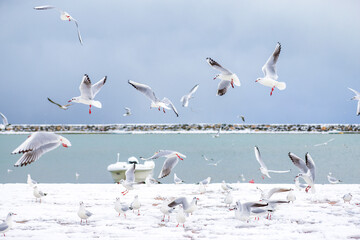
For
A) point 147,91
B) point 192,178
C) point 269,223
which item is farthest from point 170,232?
point 192,178

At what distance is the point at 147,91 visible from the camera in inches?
274

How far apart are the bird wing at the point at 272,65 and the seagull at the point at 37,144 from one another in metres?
3.42

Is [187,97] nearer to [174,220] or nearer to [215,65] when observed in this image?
[215,65]

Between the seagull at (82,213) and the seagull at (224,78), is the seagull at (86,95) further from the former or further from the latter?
the seagull at (224,78)

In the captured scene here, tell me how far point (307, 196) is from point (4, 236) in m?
5.73

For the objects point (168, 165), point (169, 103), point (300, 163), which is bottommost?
point (168, 165)

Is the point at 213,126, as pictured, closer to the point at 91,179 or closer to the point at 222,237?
the point at 91,179

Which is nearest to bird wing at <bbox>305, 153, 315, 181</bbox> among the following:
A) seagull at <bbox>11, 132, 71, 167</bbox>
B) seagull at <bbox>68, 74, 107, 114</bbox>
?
seagull at <bbox>68, 74, 107, 114</bbox>

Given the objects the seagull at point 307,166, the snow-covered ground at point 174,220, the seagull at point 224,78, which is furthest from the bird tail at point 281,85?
the snow-covered ground at point 174,220

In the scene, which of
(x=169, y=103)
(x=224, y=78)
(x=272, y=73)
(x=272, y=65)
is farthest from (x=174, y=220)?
(x=272, y=65)

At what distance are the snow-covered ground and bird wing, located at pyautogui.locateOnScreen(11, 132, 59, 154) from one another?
105 cm

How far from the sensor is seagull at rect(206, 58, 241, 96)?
6166mm

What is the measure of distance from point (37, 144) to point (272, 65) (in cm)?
400

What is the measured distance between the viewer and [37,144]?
5574 millimetres
